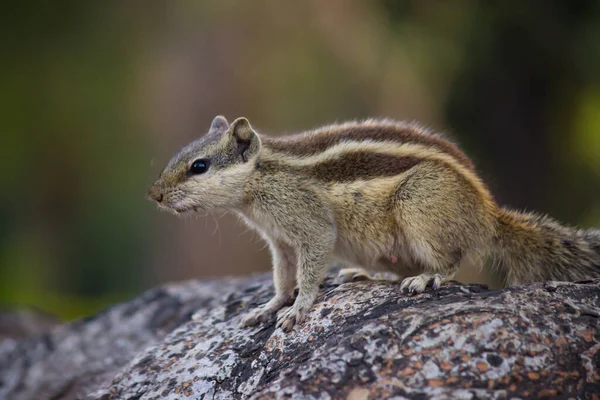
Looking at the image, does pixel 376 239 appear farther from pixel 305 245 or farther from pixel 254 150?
pixel 254 150

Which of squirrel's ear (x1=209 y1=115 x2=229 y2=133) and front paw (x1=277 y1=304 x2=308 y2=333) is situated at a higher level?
squirrel's ear (x1=209 y1=115 x2=229 y2=133)

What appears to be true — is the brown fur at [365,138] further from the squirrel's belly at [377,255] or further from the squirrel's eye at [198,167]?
the squirrel's belly at [377,255]

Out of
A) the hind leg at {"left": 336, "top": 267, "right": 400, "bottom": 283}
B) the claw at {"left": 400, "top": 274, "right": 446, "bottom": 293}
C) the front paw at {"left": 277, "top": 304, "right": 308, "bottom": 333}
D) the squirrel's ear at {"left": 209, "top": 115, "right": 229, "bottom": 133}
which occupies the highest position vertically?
the squirrel's ear at {"left": 209, "top": 115, "right": 229, "bottom": 133}

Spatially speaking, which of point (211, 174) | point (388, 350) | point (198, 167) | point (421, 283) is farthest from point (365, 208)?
point (388, 350)

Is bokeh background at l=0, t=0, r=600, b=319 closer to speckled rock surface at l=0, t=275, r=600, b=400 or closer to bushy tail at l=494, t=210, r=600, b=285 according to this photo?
speckled rock surface at l=0, t=275, r=600, b=400

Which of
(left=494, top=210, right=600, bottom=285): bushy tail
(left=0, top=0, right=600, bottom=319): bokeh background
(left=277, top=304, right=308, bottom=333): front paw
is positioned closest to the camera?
(left=277, top=304, right=308, bottom=333): front paw

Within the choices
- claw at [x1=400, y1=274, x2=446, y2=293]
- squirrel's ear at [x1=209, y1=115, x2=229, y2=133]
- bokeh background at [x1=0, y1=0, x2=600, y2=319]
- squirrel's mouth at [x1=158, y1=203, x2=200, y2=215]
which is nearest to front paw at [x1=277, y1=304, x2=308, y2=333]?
claw at [x1=400, y1=274, x2=446, y2=293]

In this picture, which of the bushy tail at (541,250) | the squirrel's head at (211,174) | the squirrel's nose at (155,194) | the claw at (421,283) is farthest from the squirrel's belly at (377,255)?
the squirrel's nose at (155,194)
